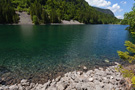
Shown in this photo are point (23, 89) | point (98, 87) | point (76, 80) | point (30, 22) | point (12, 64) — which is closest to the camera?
point (98, 87)

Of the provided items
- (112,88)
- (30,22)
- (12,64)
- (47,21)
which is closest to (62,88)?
(112,88)

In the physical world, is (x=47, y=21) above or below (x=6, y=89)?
above

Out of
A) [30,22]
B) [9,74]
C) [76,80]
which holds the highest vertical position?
[30,22]

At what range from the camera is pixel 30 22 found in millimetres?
130750

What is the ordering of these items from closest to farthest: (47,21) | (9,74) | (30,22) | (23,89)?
(23,89) < (9,74) < (30,22) < (47,21)

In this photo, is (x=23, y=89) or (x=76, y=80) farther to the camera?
(x=76, y=80)

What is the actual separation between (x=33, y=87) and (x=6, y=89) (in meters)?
2.71

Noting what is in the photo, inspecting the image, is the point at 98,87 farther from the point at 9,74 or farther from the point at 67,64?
the point at 9,74

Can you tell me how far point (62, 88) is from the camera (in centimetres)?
884

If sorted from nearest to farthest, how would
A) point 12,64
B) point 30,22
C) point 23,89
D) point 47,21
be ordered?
point 23,89
point 12,64
point 30,22
point 47,21

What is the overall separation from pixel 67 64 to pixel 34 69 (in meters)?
6.03

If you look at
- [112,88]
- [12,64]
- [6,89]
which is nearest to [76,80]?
[112,88]

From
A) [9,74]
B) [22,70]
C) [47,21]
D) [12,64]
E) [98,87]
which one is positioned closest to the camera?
[98,87]

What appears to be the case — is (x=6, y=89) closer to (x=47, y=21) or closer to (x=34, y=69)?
(x=34, y=69)
